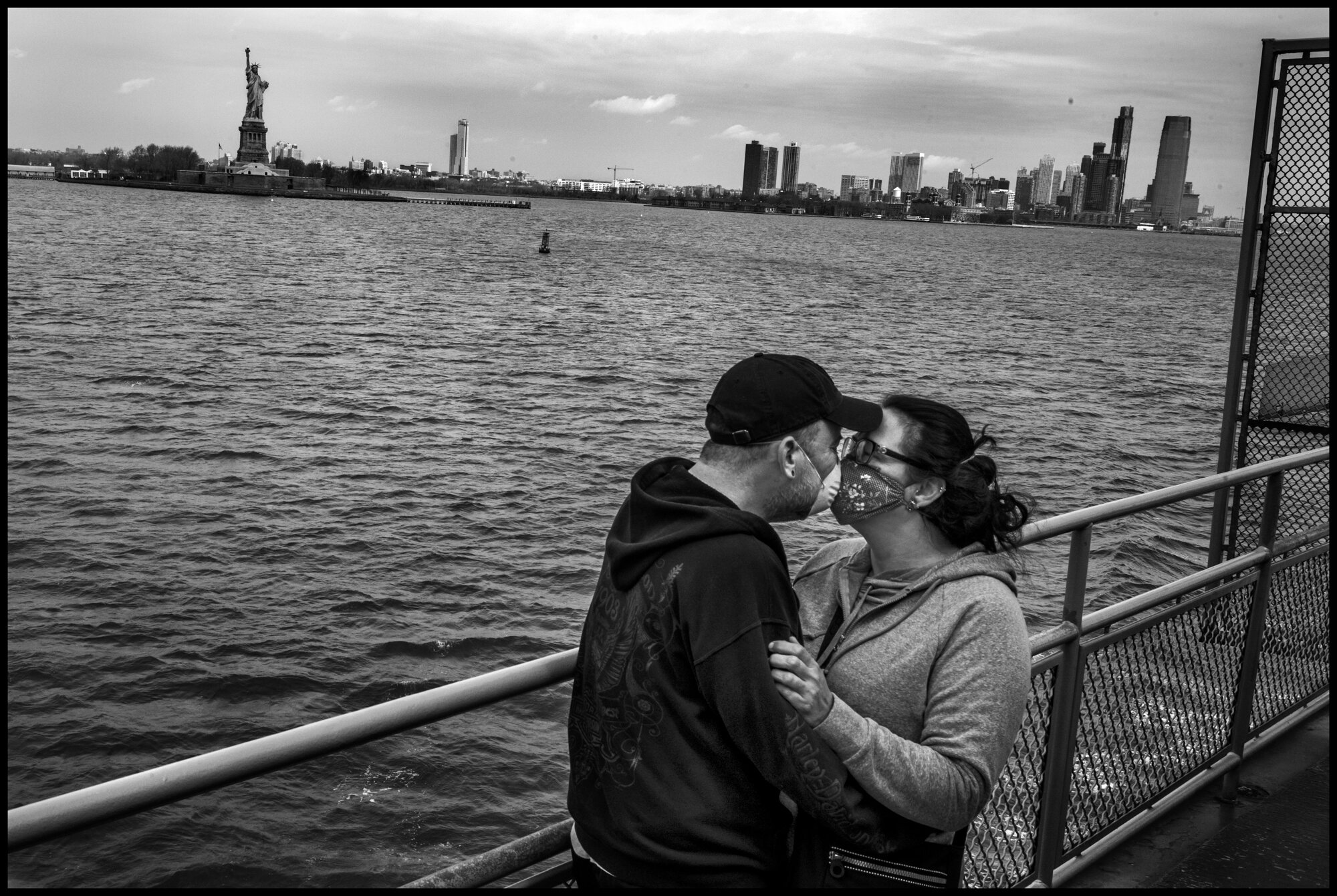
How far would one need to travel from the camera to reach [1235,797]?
4859 mm

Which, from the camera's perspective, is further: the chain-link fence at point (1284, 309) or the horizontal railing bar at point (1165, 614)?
the chain-link fence at point (1284, 309)

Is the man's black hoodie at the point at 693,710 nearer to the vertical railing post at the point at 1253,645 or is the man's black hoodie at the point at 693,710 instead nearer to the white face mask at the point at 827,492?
the white face mask at the point at 827,492

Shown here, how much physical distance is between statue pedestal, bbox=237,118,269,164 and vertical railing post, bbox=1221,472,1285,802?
196 meters

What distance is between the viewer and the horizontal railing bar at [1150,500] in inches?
124

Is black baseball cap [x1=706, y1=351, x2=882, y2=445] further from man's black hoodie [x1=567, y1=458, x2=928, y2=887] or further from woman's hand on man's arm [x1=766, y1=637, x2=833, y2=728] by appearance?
woman's hand on man's arm [x1=766, y1=637, x2=833, y2=728]

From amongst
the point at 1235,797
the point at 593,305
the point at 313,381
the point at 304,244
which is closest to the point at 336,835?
the point at 1235,797

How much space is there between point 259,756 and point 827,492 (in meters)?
1.16

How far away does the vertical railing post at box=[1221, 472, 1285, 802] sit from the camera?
15.9ft

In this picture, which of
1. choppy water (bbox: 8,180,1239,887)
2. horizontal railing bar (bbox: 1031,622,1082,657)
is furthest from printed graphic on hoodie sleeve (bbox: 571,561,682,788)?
choppy water (bbox: 8,180,1239,887)

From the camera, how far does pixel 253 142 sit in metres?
188

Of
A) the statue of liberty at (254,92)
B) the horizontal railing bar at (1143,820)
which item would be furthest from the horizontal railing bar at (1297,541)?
the statue of liberty at (254,92)

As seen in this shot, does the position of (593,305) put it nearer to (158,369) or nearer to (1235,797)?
(158,369)

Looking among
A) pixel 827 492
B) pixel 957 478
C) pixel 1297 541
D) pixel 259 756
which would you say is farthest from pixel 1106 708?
pixel 259 756

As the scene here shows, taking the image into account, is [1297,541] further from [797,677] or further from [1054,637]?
[797,677]
